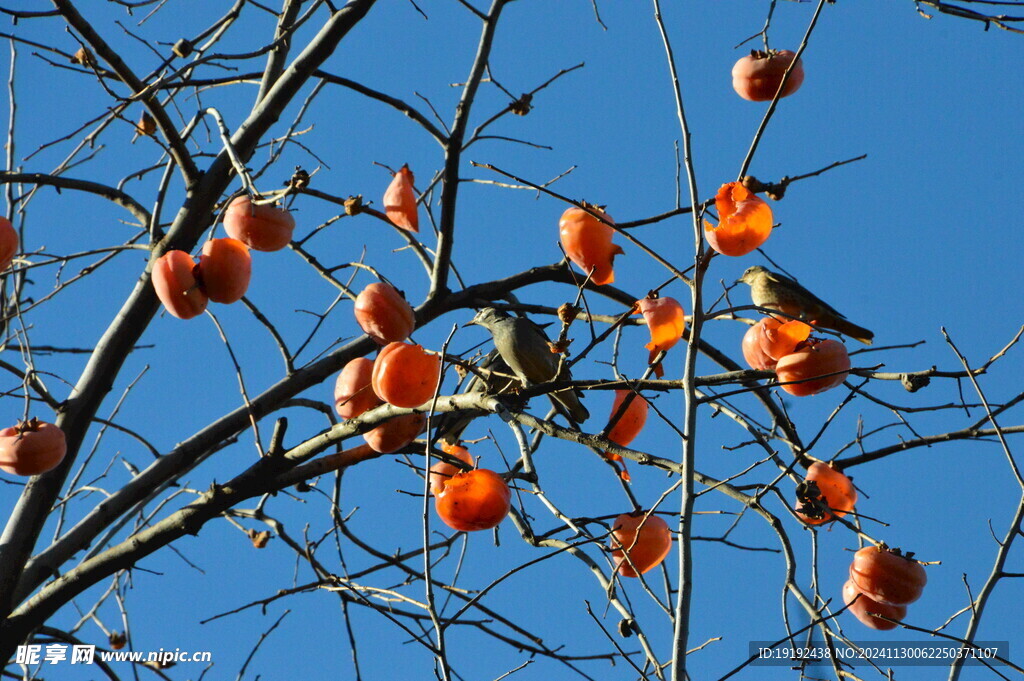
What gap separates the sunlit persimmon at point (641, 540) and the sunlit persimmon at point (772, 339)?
24.6 inches

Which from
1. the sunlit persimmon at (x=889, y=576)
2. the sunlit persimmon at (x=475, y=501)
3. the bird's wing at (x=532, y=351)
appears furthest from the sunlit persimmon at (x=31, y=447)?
the sunlit persimmon at (x=889, y=576)

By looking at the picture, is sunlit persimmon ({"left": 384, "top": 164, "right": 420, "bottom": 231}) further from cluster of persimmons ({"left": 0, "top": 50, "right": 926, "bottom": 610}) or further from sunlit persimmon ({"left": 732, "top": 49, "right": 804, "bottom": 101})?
sunlit persimmon ({"left": 732, "top": 49, "right": 804, "bottom": 101})

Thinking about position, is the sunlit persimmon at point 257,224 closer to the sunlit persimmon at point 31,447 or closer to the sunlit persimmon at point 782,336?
the sunlit persimmon at point 31,447

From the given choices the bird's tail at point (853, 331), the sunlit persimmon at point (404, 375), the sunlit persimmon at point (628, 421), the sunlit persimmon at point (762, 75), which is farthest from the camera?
the bird's tail at point (853, 331)

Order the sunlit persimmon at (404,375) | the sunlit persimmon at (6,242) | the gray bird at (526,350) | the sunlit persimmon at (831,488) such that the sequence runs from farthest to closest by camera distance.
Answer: the gray bird at (526,350)
the sunlit persimmon at (6,242)
the sunlit persimmon at (831,488)
the sunlit persimmon at (404,375)

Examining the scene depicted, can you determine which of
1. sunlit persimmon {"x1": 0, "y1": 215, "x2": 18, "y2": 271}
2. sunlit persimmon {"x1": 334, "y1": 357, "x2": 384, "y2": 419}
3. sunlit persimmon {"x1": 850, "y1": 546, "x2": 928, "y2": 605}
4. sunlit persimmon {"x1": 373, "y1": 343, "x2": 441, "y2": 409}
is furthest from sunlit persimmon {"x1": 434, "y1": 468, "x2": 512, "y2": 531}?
sunlit persimmon {"x1": 0, "y1": 215, "x2": 18, "y2": 271}

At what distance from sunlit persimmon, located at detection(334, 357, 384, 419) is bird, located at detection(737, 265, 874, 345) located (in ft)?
4.72

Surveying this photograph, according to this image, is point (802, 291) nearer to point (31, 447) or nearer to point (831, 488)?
point (831, 488)

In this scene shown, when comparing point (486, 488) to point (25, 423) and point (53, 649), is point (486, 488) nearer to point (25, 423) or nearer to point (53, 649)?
point (25, 423)

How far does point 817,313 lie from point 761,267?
0.91 meters

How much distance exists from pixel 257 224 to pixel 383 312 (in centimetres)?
54

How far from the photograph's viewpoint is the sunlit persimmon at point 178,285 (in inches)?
125

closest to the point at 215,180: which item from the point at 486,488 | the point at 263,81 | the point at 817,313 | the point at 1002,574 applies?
the point at 263,81

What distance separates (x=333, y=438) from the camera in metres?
3.32
